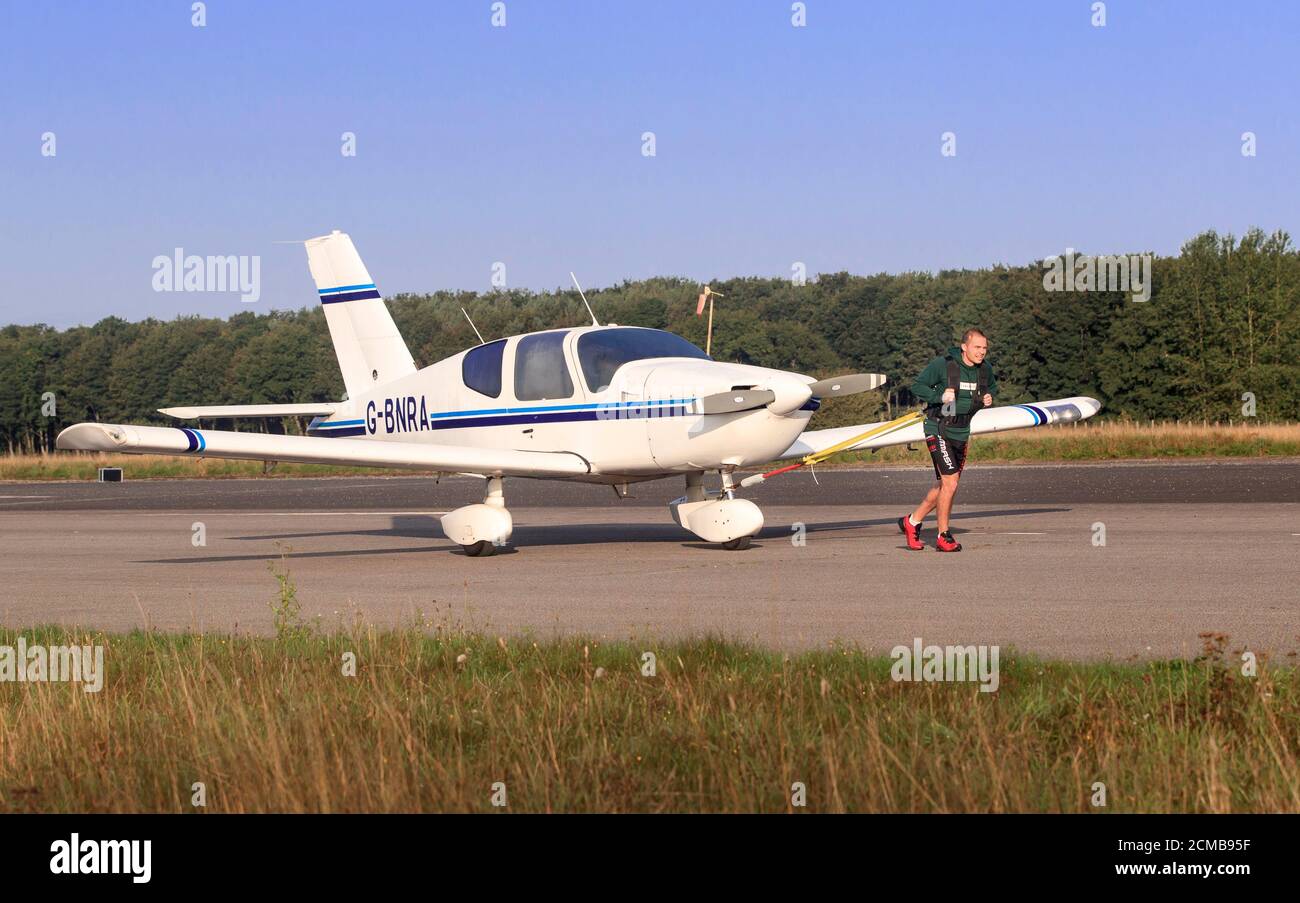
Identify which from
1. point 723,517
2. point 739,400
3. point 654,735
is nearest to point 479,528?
point 723,517

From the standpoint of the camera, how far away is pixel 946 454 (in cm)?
1445

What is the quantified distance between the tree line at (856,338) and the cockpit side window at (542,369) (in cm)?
4088

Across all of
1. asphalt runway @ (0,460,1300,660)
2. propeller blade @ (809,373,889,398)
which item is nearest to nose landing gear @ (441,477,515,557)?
asphalt runway @ (0,460,1300,660)

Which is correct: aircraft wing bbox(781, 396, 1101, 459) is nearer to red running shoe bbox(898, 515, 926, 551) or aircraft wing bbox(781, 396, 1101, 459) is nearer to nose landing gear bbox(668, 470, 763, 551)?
nose landing gear bbox(668, 470, 763, 551)

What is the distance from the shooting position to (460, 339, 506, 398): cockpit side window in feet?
53.2

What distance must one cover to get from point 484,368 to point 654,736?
10824 mm

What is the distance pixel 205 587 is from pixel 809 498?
14.0 meters

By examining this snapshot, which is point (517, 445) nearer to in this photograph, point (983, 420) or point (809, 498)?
point (983, 420)

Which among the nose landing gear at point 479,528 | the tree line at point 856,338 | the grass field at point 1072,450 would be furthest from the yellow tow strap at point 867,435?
the tree line at point 856,338

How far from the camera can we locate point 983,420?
1712 centimetres

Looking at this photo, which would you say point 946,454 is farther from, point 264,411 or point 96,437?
point 264,411

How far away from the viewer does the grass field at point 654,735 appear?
16.4ft
